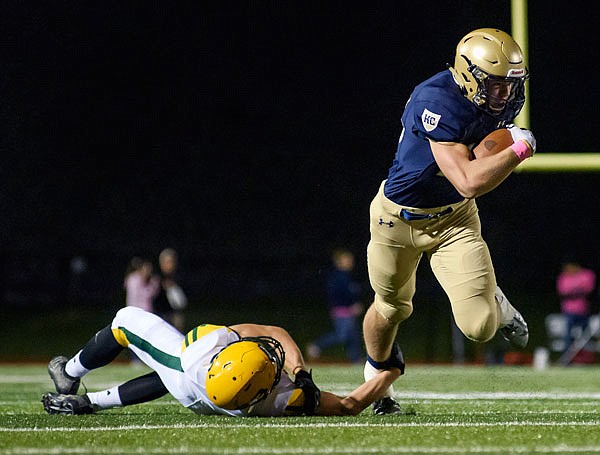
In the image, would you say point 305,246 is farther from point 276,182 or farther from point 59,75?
point 59,75

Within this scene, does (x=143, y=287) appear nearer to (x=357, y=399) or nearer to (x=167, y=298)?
(x=167, y=298)

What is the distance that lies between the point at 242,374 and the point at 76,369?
0.83 meters

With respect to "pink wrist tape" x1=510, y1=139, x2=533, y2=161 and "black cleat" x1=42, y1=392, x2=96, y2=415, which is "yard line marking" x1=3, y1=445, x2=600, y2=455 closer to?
"black cleat" x1=42, y1=392, x2=96, y2=415

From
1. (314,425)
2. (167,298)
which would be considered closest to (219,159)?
(167,298)

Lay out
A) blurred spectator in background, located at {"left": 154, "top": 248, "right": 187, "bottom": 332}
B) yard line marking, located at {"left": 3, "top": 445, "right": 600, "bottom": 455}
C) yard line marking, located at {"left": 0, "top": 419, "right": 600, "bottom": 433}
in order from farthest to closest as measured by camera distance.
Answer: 1. blurred spectator in background, located at {"left": 154, "top": 248, "right": 187, "bottom": 332}
2. yard line marking, located at {"left": 0, "top": 419, "right": 600, "bottom": 433}
3. yard line marking, located at {"left": 3, "top": 445, "right": 600, "bottom": 455}

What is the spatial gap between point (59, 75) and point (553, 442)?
1146 centimetres

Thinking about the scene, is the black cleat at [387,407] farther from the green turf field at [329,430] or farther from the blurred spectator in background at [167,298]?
the blurred spectator in background at [167,298]

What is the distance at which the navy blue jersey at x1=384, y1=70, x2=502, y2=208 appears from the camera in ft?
12.7

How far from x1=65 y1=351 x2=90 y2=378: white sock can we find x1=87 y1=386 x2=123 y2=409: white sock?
13cm

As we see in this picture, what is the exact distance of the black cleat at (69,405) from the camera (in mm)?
4004

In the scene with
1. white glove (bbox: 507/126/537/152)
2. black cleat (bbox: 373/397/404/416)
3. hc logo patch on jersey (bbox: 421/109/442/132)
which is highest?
hc logo patch on jersey (bbox: 421/109/442/132)

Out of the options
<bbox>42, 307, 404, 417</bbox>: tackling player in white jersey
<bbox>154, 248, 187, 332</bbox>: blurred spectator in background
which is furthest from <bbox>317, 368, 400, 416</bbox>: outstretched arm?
<bbox>154, 248, 187, 332</bbox>: blurred spectator in background

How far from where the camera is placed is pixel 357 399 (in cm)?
403

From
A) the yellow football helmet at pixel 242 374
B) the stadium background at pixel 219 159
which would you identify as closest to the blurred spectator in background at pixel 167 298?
the stadium background at pixel 219 159
